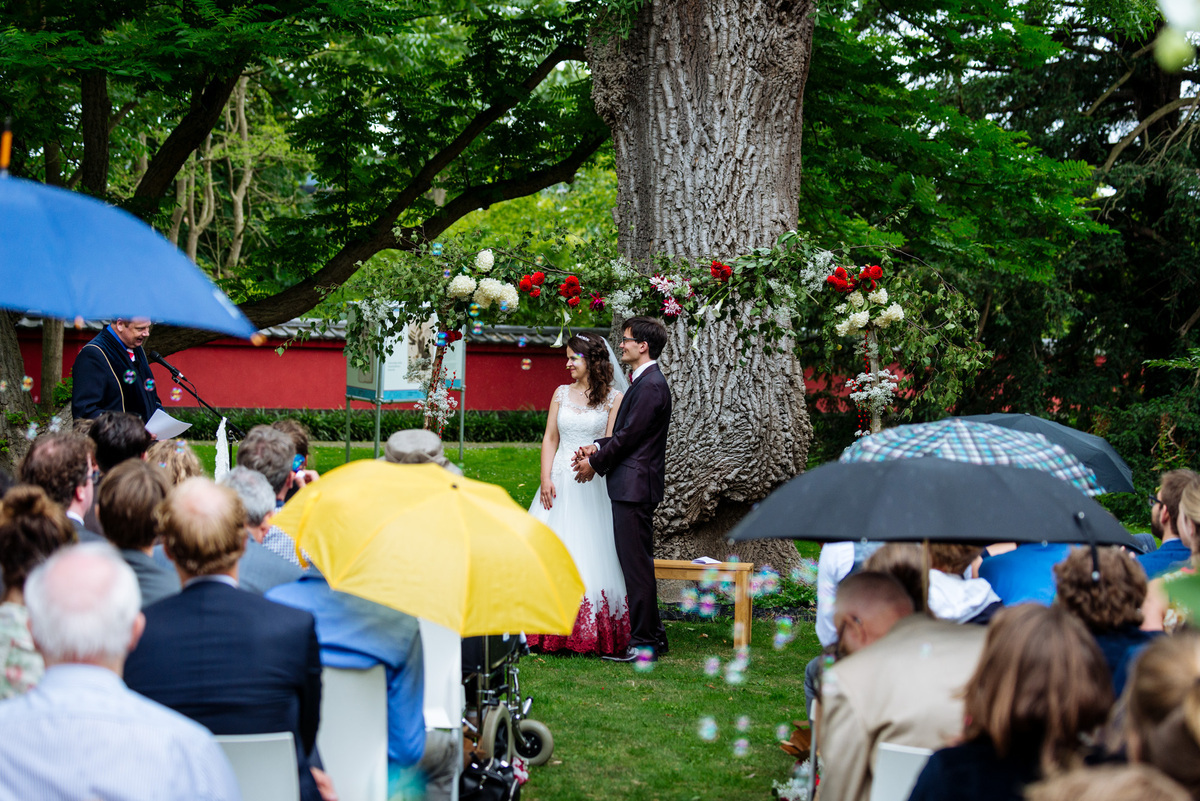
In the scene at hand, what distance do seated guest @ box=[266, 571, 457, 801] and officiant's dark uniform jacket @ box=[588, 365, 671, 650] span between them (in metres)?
2.93

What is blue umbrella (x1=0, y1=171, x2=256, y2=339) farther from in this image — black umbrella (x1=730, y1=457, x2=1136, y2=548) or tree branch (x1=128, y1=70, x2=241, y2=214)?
tree branch (x1=128, y1=70, x2=241, y2=214)

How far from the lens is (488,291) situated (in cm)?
571

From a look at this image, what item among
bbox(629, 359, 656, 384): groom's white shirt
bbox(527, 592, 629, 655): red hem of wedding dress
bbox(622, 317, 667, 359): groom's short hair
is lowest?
bbox(527, 592, 629, 655): red hem of wedding dress

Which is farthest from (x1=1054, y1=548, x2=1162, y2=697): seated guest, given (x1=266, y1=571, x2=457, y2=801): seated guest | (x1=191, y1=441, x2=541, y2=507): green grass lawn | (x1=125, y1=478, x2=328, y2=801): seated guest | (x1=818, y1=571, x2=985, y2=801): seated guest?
(x1=191, y1=441, x2=541, y2=507): green grass lawn

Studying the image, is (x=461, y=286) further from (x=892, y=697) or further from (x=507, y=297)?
(x=892, y=697)

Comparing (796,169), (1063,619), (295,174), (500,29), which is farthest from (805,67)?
(295,174)

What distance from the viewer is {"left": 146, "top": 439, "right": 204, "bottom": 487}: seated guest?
12.0 ft

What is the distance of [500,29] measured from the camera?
1008 centimetres

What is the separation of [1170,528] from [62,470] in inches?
148

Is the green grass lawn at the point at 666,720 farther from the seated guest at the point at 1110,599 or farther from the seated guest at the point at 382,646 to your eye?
the seated guest at the point at 1110,599

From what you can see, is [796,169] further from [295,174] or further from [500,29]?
[295,174]

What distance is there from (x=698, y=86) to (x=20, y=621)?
5938 mm

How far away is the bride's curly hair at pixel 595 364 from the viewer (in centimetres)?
584

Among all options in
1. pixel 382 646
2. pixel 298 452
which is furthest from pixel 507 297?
pixel 382 646
